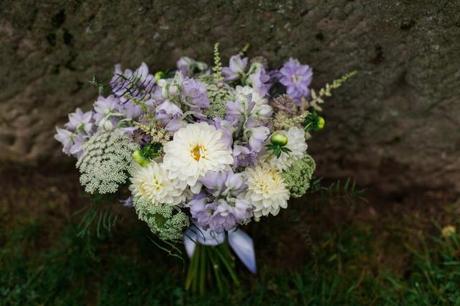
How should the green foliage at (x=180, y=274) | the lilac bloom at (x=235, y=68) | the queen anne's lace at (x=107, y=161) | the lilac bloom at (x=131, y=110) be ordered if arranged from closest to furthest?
1. the queen anne's lace at (x=107, y=161)
2. the lilac bloom at (x=131, y=110)
3. the lilac bloom at (x=235, y=68)
4. the green foliage at (x=180, y=274)

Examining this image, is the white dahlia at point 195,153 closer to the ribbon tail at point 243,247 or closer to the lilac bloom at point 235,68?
the lilac bloom at point 235,68

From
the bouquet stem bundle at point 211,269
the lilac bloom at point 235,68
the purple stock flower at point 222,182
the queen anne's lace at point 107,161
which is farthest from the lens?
the bouquet stem bundle at point 211,269

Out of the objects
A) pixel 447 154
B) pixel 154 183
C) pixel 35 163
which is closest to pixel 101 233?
pixel 35 163

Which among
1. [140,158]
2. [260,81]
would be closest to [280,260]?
[260,81]

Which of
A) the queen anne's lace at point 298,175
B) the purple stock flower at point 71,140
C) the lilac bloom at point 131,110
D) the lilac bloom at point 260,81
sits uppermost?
the lilac bloom at point 131,110

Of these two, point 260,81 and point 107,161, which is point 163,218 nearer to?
point 107,161

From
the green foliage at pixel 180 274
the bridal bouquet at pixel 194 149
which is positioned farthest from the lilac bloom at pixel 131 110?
the green foliage at pixel 180 274
